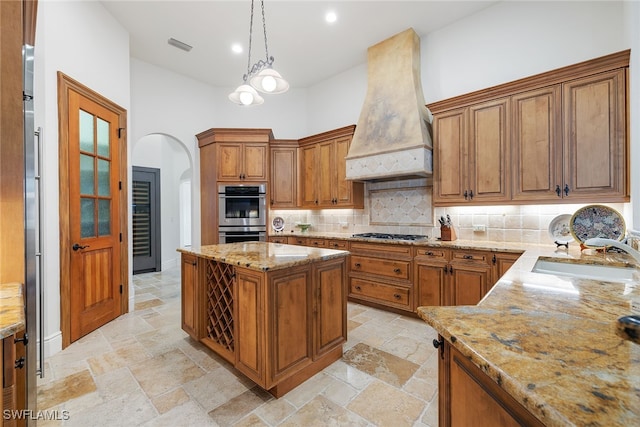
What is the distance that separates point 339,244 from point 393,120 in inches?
70.4

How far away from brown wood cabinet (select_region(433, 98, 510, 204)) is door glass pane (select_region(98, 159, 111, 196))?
12.6 ft

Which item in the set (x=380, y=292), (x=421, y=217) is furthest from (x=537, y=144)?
(x=380, y=292)

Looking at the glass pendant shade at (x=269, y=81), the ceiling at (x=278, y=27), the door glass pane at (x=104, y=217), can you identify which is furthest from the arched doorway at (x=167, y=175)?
the glass pendant shade at (x=269, y=81)

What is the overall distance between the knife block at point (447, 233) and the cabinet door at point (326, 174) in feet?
5.52

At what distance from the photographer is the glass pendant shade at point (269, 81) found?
226 centimetres

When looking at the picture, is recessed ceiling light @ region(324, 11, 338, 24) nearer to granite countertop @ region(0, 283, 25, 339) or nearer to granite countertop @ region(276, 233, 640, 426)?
granite countertop @ region(276, 233, 640, 426)

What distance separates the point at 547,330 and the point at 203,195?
4956 millimetres

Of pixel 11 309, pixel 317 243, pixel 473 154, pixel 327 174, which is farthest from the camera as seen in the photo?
pixel 327 174

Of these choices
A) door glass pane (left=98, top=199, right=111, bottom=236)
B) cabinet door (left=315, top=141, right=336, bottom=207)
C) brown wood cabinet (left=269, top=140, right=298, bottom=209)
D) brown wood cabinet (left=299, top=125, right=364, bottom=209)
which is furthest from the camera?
brown wood cabinet (left=269, top=140, right=298, bottom=209)

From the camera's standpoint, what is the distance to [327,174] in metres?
4.47

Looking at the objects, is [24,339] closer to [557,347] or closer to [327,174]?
[557,347]

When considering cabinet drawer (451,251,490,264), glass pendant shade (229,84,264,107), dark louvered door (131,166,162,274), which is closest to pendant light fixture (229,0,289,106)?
glass pendant shade (229,84,264,107)

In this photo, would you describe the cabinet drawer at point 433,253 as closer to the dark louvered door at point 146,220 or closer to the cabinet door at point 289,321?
the cabinet door at point 289,321

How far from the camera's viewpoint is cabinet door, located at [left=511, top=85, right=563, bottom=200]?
102 inches
